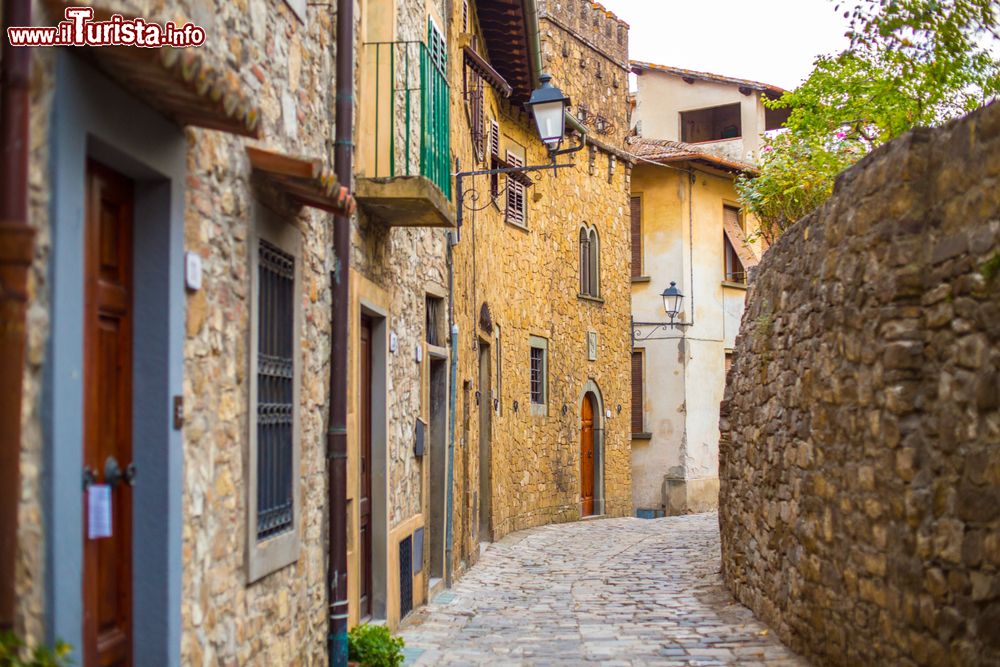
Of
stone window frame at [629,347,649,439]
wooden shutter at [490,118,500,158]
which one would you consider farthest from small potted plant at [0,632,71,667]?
stone window frame at [629,347,649,439]

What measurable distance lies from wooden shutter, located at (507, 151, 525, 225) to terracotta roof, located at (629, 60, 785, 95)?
8867 mm

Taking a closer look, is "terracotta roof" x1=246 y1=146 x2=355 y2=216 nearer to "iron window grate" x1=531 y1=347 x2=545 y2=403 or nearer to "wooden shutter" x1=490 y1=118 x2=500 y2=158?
"wooden shutter" x1=490 y1=118 x2=500 y2=158

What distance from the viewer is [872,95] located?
1041 cm

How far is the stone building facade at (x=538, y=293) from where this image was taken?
13.2 meters

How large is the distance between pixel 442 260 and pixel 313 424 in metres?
4.88

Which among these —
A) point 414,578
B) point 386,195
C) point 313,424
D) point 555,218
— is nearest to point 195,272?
point 313,424

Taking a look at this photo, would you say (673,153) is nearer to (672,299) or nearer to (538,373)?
(672,299)

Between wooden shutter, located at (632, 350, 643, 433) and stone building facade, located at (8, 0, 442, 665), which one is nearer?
stone building facade, located at (8, 0, 442, 665)

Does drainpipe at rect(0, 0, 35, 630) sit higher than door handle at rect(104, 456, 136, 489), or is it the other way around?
drainpipe at rect(0, 0, 35, 630)

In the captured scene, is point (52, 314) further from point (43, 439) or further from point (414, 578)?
point (414, 578)

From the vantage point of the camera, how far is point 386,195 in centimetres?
724

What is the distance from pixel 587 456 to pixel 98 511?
693 inches

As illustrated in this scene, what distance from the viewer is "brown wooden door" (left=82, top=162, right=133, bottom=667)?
3.72 m

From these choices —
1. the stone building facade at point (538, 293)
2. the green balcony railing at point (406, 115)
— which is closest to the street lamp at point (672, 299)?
the stone building facade at point (538, 293)
